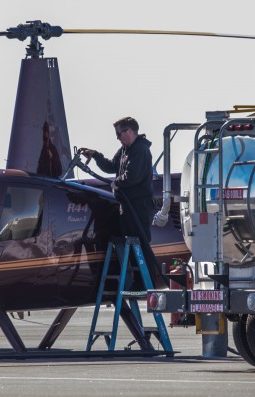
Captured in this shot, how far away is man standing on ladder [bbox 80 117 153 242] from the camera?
62.1 feet

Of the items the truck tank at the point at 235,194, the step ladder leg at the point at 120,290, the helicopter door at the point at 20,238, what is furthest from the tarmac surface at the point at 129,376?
the helicopter door at the point at 20,238

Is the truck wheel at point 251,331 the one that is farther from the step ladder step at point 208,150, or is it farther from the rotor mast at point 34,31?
the rotor mast at point 34,31

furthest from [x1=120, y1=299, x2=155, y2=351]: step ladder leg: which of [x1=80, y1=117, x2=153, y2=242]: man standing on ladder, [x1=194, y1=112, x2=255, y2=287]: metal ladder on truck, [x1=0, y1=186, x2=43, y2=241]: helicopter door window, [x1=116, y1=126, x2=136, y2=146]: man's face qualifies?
[x1=194, y1=112, x2=255, y2=287]: metal ladder on truck

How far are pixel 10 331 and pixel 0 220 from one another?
1241 mm

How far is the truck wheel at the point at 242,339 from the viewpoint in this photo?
1709 cm

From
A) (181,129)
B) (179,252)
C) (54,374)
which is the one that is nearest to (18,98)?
(179,252)

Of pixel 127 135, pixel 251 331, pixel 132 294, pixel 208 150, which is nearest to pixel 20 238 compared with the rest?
pixel 132 294

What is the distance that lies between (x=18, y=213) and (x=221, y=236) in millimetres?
3395

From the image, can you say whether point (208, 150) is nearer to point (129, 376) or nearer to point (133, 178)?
point (133, 178)

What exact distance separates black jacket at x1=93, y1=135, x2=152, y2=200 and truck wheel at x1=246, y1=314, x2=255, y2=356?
252 cm

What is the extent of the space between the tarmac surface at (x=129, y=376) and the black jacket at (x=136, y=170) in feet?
6.15

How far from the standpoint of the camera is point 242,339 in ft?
56.5

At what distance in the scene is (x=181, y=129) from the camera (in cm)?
1792

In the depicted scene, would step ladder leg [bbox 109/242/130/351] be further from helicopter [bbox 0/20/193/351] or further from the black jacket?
the black jacket
